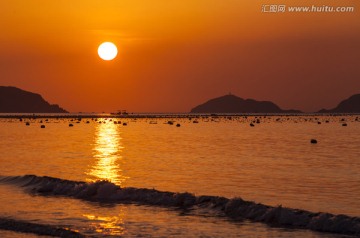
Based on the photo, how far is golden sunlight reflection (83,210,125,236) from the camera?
2200 cm

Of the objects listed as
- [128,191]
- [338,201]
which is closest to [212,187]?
[128,191]

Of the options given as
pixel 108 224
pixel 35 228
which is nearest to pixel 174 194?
pixel 108 224

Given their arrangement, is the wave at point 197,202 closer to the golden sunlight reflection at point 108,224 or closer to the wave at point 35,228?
the golden sunlight reflection at point 108,224

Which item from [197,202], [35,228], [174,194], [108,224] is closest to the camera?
[35,228]

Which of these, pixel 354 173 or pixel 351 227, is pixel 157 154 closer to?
pixel 354 173

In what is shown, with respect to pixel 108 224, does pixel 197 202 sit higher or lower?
higher

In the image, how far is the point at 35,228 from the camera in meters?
22.3

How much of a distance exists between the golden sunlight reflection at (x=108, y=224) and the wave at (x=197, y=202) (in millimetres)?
4156

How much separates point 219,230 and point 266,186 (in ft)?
44.8

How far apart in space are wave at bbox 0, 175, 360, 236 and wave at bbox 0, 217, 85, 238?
24.7ft

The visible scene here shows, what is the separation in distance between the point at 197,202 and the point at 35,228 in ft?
29.9

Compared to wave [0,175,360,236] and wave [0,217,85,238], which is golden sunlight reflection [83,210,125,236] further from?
wave [0,175,360,236]

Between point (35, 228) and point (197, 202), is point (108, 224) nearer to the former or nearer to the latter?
point (35, 228)

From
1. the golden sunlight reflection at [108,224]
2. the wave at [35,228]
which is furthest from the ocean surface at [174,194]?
the wave at [35,228]
